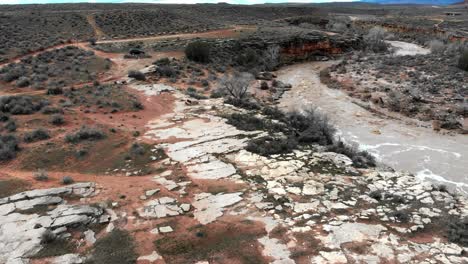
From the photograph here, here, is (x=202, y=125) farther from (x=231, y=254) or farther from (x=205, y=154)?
(x=231, y=254)

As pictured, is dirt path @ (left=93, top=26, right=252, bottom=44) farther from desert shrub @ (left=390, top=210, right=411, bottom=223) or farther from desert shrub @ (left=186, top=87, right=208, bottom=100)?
desert shrub @ (left=390, top=210, right=411, bottom=223)

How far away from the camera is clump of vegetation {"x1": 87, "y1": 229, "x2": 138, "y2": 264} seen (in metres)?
9.65

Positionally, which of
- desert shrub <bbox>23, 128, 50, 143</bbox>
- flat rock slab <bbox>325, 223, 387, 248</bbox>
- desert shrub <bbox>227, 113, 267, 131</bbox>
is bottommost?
flat rock slab <bbox>325, 223, 387, 248</bbox>

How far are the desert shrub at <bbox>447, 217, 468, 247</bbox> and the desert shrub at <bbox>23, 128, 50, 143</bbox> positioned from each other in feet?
55.8

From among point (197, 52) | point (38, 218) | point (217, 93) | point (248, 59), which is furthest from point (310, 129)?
point (248, 59)

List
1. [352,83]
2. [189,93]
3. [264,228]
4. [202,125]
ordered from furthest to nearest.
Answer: [352,83], [189,93], [202,125], [264,228]

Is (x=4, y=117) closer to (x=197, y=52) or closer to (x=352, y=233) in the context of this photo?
Answer: (x=352, y=233)

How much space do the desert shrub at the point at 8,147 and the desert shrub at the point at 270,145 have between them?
10.2 meters

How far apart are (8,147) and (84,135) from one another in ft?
10.4

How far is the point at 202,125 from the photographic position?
19.5 m

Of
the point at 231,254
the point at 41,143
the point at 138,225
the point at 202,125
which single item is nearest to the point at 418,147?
the point at 202,125

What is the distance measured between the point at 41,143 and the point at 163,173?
6.63m

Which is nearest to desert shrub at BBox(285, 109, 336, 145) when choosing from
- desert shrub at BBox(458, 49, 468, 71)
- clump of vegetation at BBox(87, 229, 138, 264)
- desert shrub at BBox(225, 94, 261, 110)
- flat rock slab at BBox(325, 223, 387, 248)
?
desert shrub at BBox(225, 94, 261, 110)

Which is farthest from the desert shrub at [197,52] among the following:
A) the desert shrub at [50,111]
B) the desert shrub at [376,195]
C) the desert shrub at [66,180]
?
the desert shrub at [376,195]
